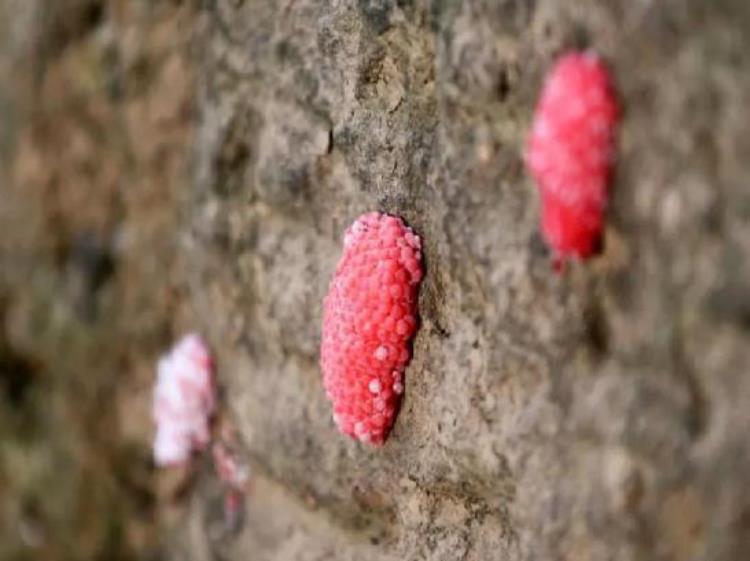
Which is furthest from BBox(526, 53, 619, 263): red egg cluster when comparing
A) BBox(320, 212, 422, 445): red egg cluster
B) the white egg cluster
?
the white egg cluster

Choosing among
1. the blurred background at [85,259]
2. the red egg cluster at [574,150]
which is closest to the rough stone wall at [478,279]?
the red egg cluster at [574,150]

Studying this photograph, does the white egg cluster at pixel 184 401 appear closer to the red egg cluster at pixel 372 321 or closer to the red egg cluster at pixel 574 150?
the red egg cluster at pixel 372 321

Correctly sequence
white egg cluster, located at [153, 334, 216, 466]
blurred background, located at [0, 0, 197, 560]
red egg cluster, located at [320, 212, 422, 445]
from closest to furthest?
red egg cluster, located at [320, 212, 422, 445]
white egg cluster, located at [153, 334, 216, 466]
blurred background, located at [0, 0, 197, 560]

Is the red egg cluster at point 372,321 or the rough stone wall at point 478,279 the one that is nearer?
the rough stone wall at point 478,279

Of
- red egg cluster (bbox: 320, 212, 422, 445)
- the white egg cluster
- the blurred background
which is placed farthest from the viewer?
the blurred background

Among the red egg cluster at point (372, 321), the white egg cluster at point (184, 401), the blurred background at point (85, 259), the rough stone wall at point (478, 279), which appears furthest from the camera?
the blurred background at point (85, 259)

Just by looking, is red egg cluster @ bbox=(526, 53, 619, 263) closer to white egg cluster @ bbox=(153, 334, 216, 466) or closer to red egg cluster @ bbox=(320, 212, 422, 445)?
red egg cluster @ bbox=(320, 212, 422, 445)

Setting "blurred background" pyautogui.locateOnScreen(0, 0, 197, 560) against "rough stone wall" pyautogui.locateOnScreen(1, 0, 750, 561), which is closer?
"rough stone wall" pyautogui.locateOnScreen(1, 0, 750, 561)
